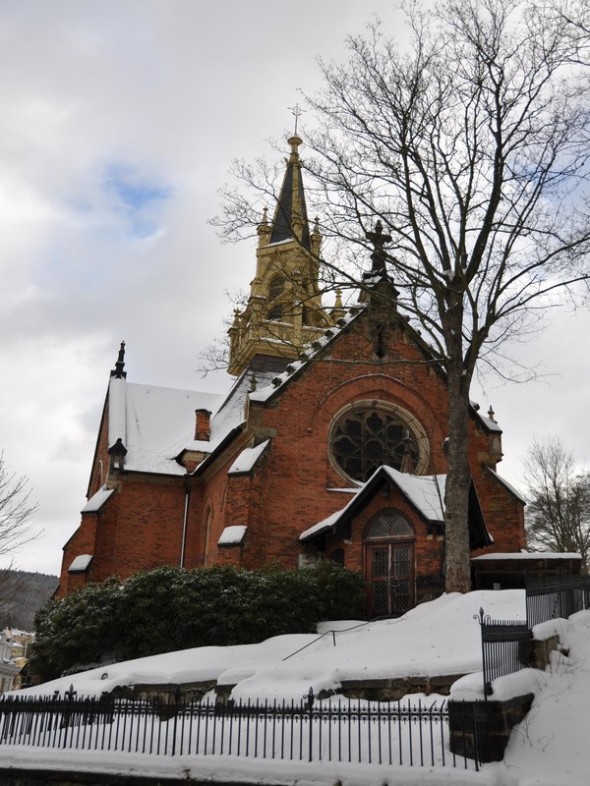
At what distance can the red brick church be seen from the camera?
19875 mm

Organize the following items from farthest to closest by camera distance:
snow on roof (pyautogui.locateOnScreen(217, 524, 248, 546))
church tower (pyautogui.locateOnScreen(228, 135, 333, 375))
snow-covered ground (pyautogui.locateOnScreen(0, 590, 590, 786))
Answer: church tower (pyautogui.locateOnScreen(228, 135, 333, 375)) → snow on roof (pyautogui.locateOnScreen(217, 524, 248, 546)) → snow-covered ground (pyautogui.locateOnScreen(0, 590, 590, 786))

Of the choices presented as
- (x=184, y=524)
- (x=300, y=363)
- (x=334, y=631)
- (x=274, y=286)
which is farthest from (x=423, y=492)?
(x=274, y=286)

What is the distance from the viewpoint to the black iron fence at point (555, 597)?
39.1ft

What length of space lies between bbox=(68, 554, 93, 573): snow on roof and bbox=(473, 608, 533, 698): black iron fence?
1732 cm

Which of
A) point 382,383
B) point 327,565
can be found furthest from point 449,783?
point 382,383

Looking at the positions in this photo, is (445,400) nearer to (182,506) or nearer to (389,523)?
(389,523)

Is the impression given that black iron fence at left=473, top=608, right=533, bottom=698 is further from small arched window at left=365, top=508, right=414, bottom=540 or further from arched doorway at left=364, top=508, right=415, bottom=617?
small arched window at left=365, top=508, right=414, bottom=540

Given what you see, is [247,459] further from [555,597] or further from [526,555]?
[555,597]

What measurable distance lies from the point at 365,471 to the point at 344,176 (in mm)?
9024

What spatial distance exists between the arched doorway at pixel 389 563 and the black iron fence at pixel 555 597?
207 inches

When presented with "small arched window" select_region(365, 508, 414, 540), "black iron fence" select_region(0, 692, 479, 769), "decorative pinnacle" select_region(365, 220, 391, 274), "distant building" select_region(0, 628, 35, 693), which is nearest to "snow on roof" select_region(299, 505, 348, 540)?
"small arched window" select_region(365, 508, 414, 540)

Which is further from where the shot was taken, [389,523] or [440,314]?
[389,523]

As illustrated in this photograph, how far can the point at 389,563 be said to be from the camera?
19875 millimetres

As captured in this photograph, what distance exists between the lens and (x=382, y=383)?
24891mm
